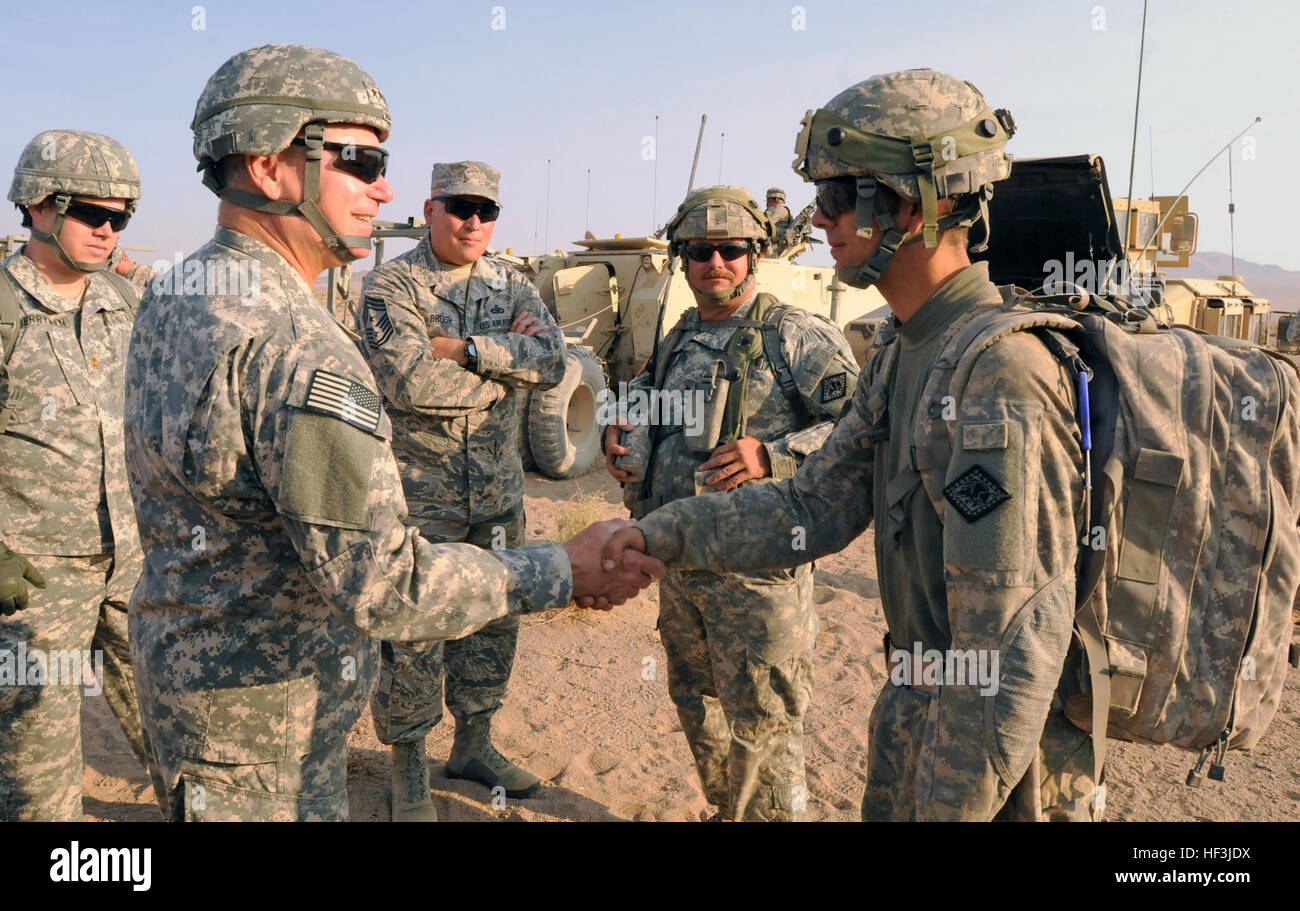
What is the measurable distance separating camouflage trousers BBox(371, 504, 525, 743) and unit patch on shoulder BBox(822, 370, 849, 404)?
1.70m

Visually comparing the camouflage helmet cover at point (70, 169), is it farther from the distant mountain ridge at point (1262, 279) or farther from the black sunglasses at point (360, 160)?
the distant mountain ridge at point (1262, 279)

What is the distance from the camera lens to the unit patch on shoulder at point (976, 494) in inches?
72.5

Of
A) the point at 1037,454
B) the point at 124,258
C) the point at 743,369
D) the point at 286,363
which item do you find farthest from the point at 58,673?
the point at 124,258

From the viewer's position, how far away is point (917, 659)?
2.23m

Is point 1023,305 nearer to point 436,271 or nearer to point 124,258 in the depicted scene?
point 436,271

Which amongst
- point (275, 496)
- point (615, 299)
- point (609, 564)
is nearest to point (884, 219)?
point (609, 564)

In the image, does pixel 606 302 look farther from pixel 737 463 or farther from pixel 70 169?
pixel 737 463

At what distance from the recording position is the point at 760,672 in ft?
12.4

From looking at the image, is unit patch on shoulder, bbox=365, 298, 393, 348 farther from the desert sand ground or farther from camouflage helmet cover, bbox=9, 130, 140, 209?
the desert sand ground

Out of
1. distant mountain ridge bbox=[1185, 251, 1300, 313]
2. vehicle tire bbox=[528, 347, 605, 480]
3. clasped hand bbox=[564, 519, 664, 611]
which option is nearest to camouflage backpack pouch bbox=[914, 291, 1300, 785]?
clasped hand bbox=[564, 519, 664, 611]

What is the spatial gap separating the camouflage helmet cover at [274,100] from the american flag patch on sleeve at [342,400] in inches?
24.6

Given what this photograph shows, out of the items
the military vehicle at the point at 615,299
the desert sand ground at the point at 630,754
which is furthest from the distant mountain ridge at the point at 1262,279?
the desert sand ground at the point at 630,754

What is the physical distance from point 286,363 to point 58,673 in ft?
7.99

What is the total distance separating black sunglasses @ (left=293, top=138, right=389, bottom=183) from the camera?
7.73 ft
